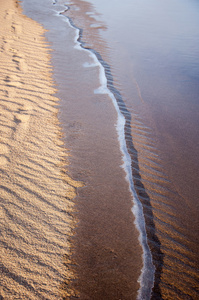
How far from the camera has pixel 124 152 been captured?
296 cm

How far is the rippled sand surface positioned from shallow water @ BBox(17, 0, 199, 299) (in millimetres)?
180

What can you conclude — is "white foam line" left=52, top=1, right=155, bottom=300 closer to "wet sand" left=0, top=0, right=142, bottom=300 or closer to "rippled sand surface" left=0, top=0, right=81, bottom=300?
"wet sand" left=0, top=0, right=142, bottom=300

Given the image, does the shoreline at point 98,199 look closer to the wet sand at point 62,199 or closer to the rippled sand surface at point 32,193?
the wet sand at point 62,199

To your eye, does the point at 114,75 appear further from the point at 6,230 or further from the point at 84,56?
the point at 6,230

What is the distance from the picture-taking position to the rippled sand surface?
1.61 metres

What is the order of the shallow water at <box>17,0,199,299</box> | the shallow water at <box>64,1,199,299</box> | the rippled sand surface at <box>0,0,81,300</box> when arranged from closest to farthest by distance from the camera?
the rippled sand surface at <box>0,0,81,300</box> → the shallow water at <box>17,0,199,299</box> → the shallow water at <box>64,1,199,299</box>

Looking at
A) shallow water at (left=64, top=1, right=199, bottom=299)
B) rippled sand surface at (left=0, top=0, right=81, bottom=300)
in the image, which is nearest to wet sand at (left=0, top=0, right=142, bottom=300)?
rippled sand surface at (left=0, top=0, right=81, bottom=300)

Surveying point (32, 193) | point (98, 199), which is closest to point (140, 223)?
point (98, 199)

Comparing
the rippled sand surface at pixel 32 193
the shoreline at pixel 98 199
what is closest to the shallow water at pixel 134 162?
the shoreline at pixel 98 199

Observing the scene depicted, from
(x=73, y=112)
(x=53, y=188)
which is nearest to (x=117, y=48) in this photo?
(x=73, y=112)

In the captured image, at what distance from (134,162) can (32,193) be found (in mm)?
1320

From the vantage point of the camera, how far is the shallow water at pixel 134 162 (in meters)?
1.77

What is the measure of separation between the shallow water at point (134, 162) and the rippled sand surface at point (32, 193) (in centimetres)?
18

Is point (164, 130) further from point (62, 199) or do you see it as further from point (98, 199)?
point (62, 199)
